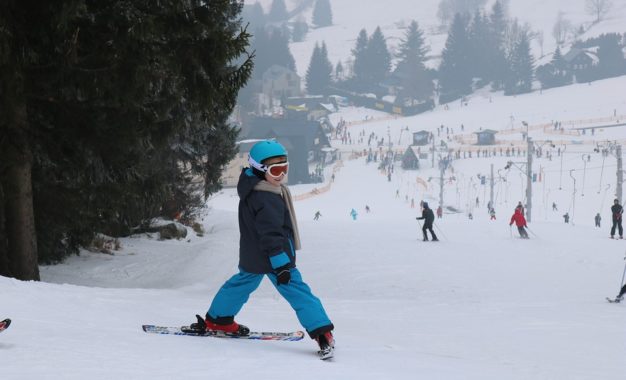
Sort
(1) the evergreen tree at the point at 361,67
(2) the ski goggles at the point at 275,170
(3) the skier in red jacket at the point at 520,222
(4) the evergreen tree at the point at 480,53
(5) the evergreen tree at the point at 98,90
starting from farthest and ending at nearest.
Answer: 1. (1) the evergreen tree at the point at 361,67
2. (4) the evergreen tree at the point at 480,53
3. (3) the skier in red jacket at the point at 520,222
4. (5) the evergreen tree at the point at 98,90
5. (2) the ski goggles at the point at 275,170

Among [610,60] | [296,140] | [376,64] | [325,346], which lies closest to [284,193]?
[325,346]

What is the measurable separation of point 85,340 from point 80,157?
15.7ft

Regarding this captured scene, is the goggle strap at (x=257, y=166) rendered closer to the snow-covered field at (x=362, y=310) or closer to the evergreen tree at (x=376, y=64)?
the snow-covered field at (x=362, y=310)

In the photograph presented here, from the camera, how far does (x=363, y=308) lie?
8.59 metres

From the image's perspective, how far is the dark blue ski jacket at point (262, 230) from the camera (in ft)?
15.2

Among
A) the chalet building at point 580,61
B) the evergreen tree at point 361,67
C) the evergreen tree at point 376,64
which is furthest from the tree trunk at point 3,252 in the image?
the evergreen tree at point 376,64

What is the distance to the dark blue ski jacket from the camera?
4.63 meters

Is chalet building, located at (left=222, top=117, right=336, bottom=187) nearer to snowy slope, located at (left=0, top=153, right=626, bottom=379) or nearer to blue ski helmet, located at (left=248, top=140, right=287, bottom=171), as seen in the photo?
snowy slope, located at (left=0, top=153, right=626, bottom=379)

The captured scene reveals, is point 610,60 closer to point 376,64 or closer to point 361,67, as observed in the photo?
point 376,64

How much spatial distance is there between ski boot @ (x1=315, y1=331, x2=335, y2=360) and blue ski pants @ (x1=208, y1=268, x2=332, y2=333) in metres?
0.06

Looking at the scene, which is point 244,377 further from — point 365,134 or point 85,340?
point 365,134

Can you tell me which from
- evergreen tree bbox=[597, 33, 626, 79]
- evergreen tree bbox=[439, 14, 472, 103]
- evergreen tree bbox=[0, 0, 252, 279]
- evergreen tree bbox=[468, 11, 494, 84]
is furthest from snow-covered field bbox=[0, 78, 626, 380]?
evergreen tree bbox=[468, 11, 494, 84]

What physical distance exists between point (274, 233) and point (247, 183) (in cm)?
37

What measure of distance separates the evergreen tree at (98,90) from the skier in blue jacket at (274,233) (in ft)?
11.2
